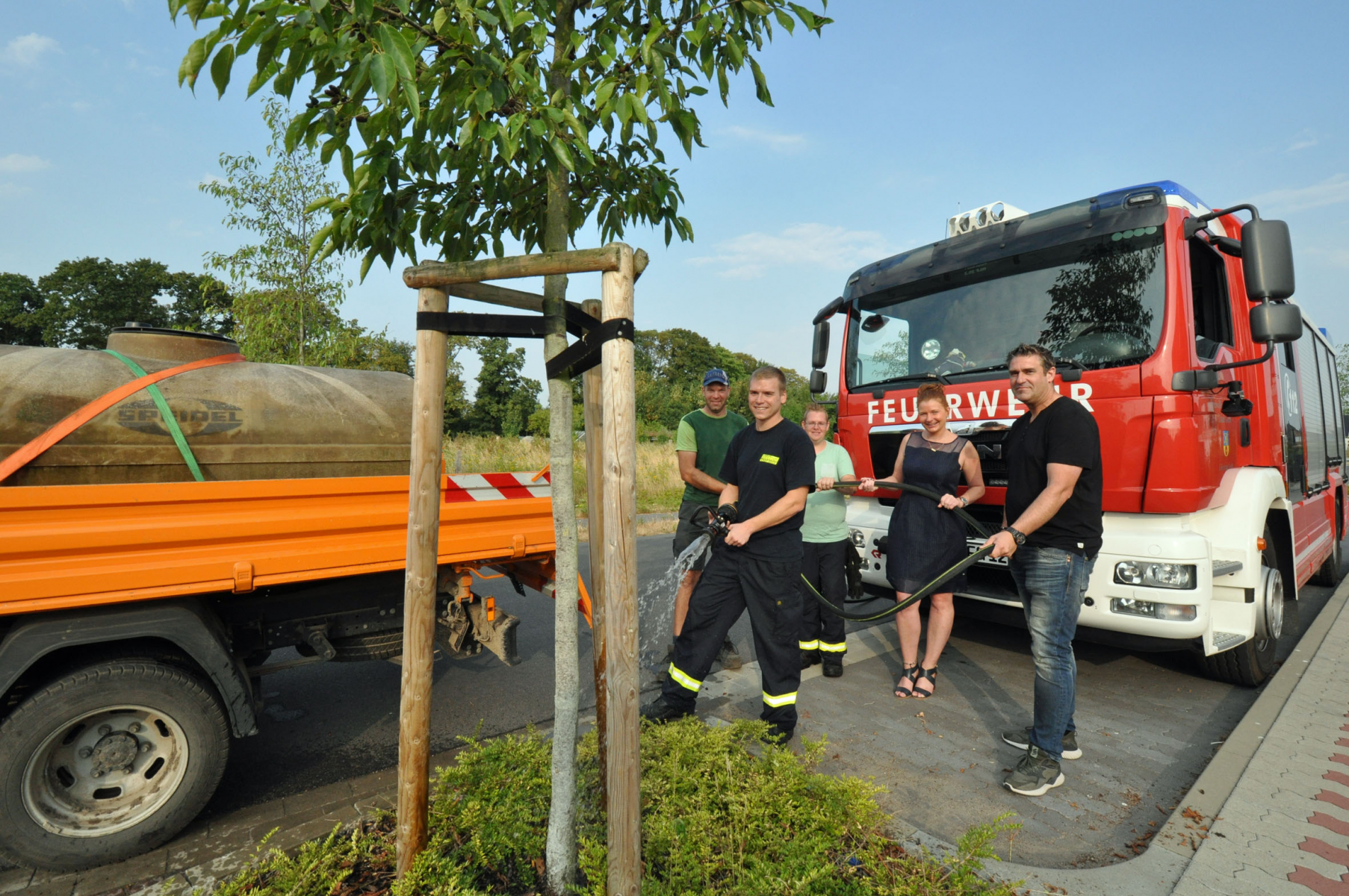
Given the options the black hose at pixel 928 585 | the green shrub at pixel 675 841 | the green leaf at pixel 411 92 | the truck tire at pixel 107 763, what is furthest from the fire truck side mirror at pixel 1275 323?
the truck tire at pixel 107 763

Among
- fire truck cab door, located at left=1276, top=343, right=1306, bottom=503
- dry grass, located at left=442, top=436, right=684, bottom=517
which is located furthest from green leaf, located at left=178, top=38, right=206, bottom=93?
dry grass, located at left=442, top=436, right=684, bottom=517

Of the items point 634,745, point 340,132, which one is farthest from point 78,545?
point 634,745

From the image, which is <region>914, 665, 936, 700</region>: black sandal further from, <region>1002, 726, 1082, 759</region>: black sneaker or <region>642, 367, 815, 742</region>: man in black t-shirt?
<region>642, 367, 815, 742</region>: man in black t-shirt

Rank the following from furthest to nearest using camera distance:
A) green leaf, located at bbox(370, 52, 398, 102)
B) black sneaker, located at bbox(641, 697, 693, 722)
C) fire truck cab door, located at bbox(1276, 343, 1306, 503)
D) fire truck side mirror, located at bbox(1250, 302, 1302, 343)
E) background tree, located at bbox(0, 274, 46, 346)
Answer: background tree, located at bbox(0, 274, 46, 346)
fire truck cab door, located at bbox(1276, 343, 1306, 503)
black sneaker, located at bbox(641, 697, 693, 722)
fire truck side mirror, located at bbox(1250, 302, 1302, 343)
green leaf, located at bbox(370, 52, 398, 102)

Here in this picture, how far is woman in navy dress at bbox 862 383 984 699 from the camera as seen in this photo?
4.19m

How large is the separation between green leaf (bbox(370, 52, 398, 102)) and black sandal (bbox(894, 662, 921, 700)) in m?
4.03

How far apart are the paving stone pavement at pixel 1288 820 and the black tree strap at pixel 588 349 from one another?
2.45 meters

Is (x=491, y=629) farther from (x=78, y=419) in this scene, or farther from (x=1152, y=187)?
(x=1152, y=187)

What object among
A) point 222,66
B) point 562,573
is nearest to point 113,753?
point 562,573

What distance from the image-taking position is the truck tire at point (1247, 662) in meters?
4.29

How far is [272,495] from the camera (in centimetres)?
282

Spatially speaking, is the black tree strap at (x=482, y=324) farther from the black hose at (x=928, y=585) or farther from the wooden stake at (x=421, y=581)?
the black hose at (x=928, y=585)

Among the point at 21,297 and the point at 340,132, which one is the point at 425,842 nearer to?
the point at 340,132

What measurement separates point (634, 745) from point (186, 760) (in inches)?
75.3
